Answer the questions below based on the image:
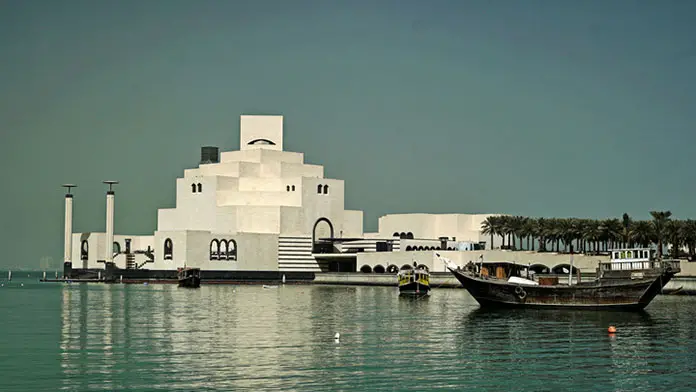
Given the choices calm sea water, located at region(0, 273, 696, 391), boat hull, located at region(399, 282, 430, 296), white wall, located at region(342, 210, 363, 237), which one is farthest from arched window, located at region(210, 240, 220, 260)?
calm sea water, located at region(0, 273, 696, 391)

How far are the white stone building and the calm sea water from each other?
68.0 m

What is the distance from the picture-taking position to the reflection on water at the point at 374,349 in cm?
3412

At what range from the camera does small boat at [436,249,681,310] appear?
66688mm

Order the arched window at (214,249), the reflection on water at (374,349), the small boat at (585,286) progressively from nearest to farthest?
the reflection on water at (374,349) < the small boat at (585,286) < the arched window at (214,249)

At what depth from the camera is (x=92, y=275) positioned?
145625 mm

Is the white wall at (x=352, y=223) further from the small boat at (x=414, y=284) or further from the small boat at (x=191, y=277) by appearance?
the small boat at (x=414, y=284)

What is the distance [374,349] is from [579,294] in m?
28.9

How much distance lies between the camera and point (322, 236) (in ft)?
Answer: 485

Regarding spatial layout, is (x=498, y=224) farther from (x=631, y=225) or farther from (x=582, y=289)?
(x=582, y=289)

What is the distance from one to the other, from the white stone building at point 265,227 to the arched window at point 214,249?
5.3 inches

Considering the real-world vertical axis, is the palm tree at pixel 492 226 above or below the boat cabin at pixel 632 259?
above

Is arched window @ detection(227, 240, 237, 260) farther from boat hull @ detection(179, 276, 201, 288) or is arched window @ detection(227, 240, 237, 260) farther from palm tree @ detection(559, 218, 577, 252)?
palm tree @ detection(559, 218, 577, 252)

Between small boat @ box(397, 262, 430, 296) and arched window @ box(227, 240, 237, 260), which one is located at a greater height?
arched window @ box(227, 240, 237, 260)

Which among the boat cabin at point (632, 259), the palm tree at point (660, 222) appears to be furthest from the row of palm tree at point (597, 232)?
the boat cabin at point (632, 259)
